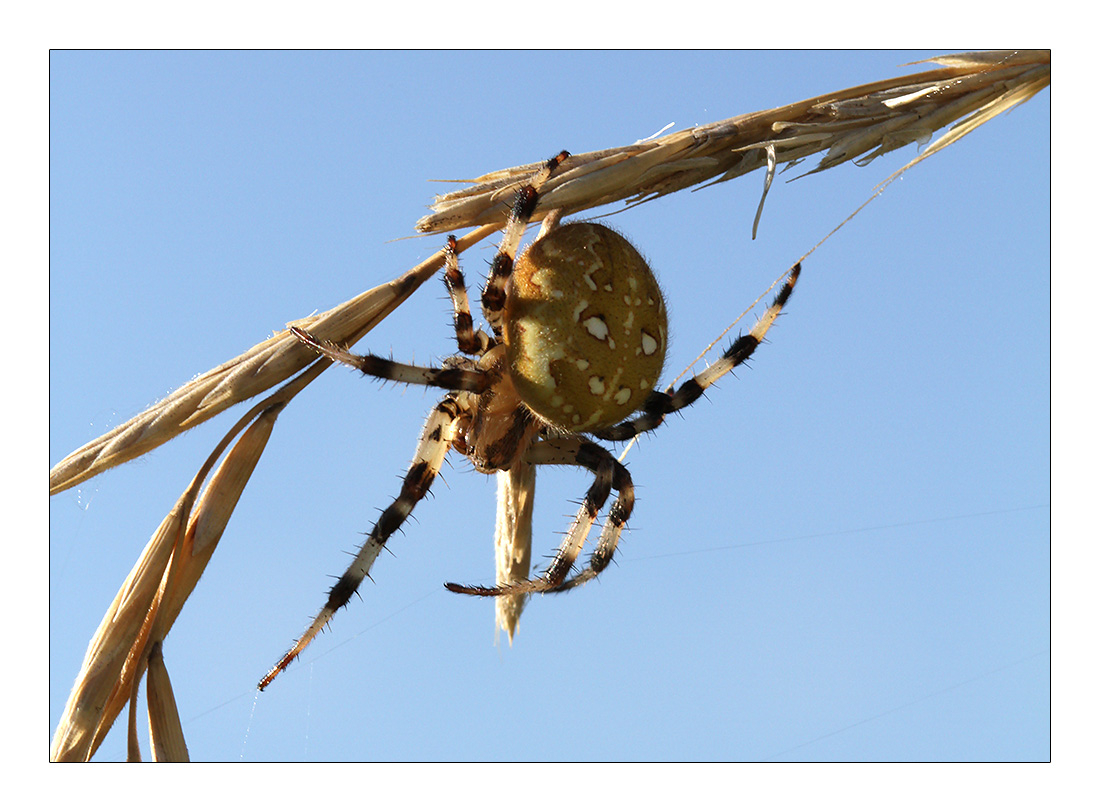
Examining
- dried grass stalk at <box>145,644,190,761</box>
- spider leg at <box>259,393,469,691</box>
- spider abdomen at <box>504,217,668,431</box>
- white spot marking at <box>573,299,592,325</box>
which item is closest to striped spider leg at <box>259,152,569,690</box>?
spider leg at <box>259,393,469,691</box>

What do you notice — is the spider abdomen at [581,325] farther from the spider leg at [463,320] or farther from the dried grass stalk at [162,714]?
the dried grass stalk at [162,714]

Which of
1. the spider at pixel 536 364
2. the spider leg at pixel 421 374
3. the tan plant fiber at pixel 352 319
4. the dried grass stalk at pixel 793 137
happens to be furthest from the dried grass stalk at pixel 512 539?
the dried grass stalk at pixel 793 137

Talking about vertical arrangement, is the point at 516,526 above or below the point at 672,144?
below

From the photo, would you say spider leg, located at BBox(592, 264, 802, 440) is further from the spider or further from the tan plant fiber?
the tan plant fiber
